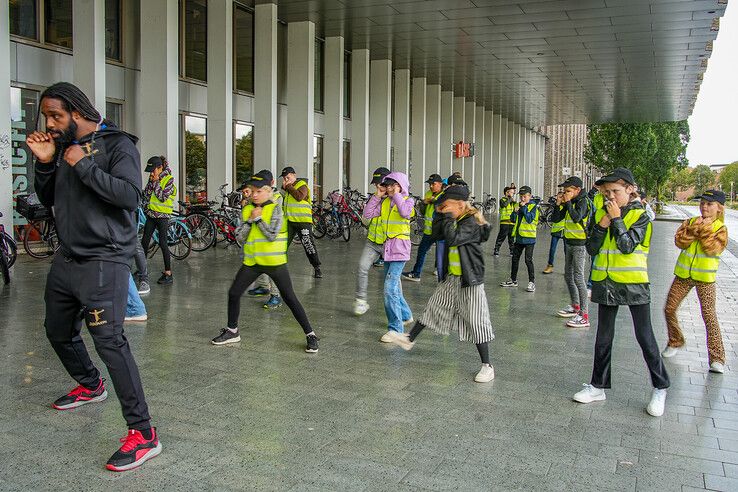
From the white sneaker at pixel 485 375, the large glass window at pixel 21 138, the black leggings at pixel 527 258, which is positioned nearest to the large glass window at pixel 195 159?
the large glass window at pixel 21 138

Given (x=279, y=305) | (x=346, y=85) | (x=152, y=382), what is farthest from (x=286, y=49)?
(x=152, y=382)

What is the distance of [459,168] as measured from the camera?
34.7 m

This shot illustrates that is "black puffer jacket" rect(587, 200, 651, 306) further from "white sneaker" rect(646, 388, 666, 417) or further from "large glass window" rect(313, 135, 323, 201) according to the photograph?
"large glass window" rect(313, 135, 323, 201)

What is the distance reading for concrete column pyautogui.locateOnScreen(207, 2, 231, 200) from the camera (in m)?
16.7

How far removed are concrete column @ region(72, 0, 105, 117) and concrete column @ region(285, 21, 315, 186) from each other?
629 cm

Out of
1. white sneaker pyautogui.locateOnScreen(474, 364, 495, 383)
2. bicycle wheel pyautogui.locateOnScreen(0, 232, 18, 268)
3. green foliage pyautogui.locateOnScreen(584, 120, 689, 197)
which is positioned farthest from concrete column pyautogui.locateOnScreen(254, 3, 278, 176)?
green foliage pyautogui.locateOnScreen(584, 120, 689, 197)

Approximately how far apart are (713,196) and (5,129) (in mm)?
10876

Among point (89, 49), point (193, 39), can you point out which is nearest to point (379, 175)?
point (89, 49)

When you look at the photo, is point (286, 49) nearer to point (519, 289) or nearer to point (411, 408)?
point (519, 289)

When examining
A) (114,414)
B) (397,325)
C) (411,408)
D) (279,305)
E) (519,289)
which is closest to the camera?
(114,414)

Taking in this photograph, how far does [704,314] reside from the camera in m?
6.36

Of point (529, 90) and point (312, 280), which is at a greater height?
point (529, 90)

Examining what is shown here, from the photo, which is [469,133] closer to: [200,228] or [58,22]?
[200,228]

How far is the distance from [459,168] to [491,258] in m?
19.6
